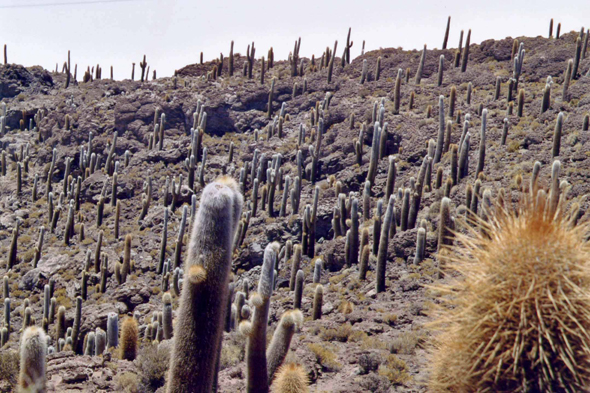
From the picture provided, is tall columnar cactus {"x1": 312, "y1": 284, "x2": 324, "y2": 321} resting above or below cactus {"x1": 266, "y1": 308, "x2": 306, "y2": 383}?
below

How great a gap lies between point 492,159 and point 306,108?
50.0 feet

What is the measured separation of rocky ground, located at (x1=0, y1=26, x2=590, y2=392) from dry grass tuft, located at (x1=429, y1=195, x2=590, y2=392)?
757mm

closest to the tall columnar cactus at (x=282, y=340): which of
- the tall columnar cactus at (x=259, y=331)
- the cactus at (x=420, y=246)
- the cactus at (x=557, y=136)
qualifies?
the tall columnar cactus at (x=259, y=331)

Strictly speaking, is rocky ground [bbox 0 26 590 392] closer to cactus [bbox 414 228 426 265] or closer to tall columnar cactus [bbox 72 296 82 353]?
cactus [bbox 414 228 426 265]

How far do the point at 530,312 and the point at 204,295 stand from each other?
11.5ft

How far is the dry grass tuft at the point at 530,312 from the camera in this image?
138 inches

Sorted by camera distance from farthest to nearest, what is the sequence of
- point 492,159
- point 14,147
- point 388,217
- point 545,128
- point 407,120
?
point 14,147
point 407,120
point 545,128
point 492,159
point 388,217

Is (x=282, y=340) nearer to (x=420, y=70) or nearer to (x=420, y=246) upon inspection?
(x=420, y=246)

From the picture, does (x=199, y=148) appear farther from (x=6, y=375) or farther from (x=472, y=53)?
(x=6, y=375)

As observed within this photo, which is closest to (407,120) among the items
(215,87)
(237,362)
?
(215,87)

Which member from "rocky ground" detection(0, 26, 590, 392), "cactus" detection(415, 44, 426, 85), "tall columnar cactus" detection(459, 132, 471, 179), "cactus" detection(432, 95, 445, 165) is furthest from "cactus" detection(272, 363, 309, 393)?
"cactus" detection(415, 44, 426, 85)

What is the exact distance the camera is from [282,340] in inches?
317

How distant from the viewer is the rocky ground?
10422 millimetres

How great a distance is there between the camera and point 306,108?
3428cm
